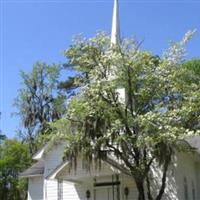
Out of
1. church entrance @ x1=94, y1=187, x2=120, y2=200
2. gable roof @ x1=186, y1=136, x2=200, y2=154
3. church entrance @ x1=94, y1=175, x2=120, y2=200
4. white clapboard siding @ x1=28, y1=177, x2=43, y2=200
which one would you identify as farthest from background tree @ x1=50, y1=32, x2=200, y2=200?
white clapboard siding @ x1=28, y1=177, x2=43, y2=200

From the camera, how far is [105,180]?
74.7 feet

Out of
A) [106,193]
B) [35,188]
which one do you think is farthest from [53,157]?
[106,193]

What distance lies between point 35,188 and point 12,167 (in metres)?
15.3

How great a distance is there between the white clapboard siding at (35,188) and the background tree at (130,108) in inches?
262

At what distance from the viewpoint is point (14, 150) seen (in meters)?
41.3

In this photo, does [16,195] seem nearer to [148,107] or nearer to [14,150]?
[14,150]

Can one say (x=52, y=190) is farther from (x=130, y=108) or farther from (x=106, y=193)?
(x=130, y=108)

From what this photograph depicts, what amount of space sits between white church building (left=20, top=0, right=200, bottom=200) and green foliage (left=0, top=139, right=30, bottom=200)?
15.6 m

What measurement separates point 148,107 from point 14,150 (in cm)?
2329

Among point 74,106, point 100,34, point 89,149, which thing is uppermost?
point 100,34

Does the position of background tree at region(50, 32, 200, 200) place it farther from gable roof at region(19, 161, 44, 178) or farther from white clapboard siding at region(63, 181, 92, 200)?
gable roof at region(19, 161, 44, 178)

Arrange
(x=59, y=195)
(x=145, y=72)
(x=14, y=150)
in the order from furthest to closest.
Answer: (x=14, y=150)
(x=59, y=195)
(x=145, y=72)

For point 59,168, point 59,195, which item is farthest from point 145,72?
point 59,195

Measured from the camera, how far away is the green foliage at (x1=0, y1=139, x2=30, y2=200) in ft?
135
